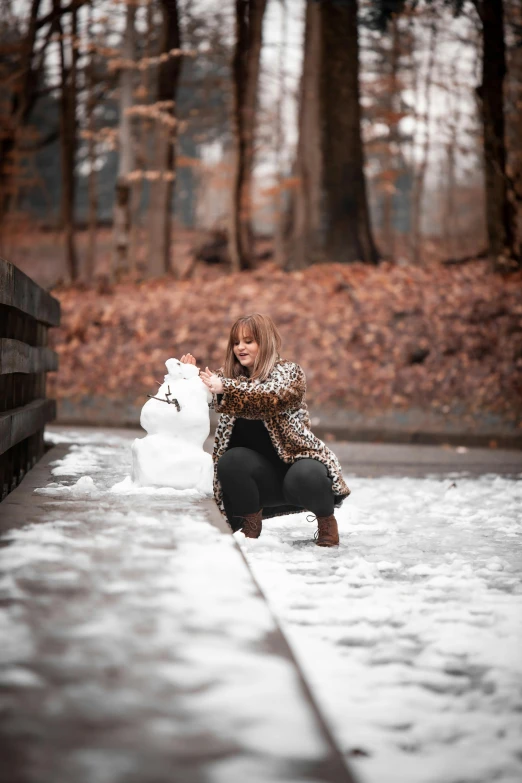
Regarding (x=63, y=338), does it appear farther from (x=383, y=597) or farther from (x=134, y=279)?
(x=383, y=597)

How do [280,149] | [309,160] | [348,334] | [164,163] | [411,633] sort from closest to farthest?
[411,633] < [348,334] < [309,160] < [164,163] < [280,149]

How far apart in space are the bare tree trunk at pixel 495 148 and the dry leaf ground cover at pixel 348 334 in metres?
0.52

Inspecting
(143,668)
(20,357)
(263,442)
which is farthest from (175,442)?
(143,668)

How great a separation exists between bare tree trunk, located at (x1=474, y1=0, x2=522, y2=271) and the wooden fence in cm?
895

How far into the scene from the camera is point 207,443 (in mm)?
9414

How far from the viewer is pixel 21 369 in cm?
510

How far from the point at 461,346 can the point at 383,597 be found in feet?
29.5

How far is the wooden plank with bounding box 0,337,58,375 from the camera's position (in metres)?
A: 4.42

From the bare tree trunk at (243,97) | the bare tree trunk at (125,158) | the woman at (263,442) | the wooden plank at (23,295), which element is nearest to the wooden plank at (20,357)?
the wooden plank at (23,295)

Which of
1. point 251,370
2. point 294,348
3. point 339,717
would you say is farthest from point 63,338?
point 339,717

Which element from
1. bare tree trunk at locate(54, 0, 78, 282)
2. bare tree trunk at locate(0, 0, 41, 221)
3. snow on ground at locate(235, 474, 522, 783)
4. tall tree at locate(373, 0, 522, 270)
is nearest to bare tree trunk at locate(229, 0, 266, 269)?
bare tree trunk at locate(0, 0, 41, 221)

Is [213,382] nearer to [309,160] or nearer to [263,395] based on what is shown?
[263,395]

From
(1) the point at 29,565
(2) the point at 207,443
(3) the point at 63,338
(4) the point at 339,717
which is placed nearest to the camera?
(4) the point at 339,717

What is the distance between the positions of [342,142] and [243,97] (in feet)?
16.7
